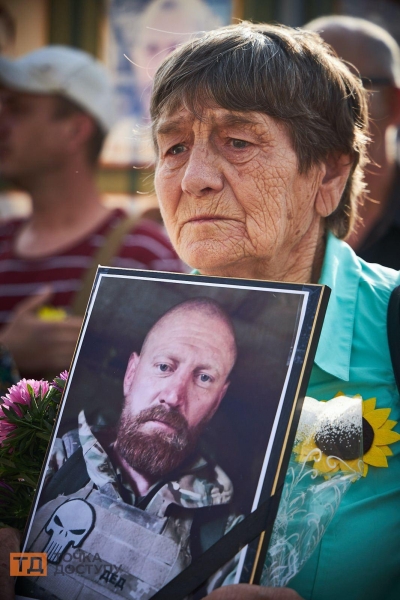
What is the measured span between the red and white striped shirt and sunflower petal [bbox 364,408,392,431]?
1796 millimetres

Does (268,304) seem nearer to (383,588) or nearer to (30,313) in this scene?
(383,588)

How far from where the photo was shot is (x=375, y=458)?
5.52ft


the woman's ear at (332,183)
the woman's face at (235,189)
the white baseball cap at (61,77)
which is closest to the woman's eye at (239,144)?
the woman's face at (235,189)

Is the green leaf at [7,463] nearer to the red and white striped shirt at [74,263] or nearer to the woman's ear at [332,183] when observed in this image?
the woman's ear at [332,183]

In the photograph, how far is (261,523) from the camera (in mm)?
1323

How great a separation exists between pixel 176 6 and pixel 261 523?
14.7 feet

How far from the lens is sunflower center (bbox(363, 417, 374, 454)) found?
5.54 feet

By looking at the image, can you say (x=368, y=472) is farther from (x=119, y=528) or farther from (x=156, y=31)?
(x=156, y=31)

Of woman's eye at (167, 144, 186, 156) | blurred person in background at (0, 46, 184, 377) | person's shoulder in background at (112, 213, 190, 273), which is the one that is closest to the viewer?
woman's eye at (167, 144, 186, 156)

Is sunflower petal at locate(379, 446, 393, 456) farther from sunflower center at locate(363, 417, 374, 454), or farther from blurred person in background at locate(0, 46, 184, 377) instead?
blurred person in background at locate(0, 46, 184, 377)

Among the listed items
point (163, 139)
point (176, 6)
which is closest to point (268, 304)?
point (163, 139)

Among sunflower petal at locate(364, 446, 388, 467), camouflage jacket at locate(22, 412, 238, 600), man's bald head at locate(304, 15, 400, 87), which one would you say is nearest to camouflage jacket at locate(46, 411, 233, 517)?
camouflage jacket at locate(22, 412, 238, 600)

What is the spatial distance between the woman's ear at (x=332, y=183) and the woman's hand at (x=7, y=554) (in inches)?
49.1

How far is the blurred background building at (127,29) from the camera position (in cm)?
500
